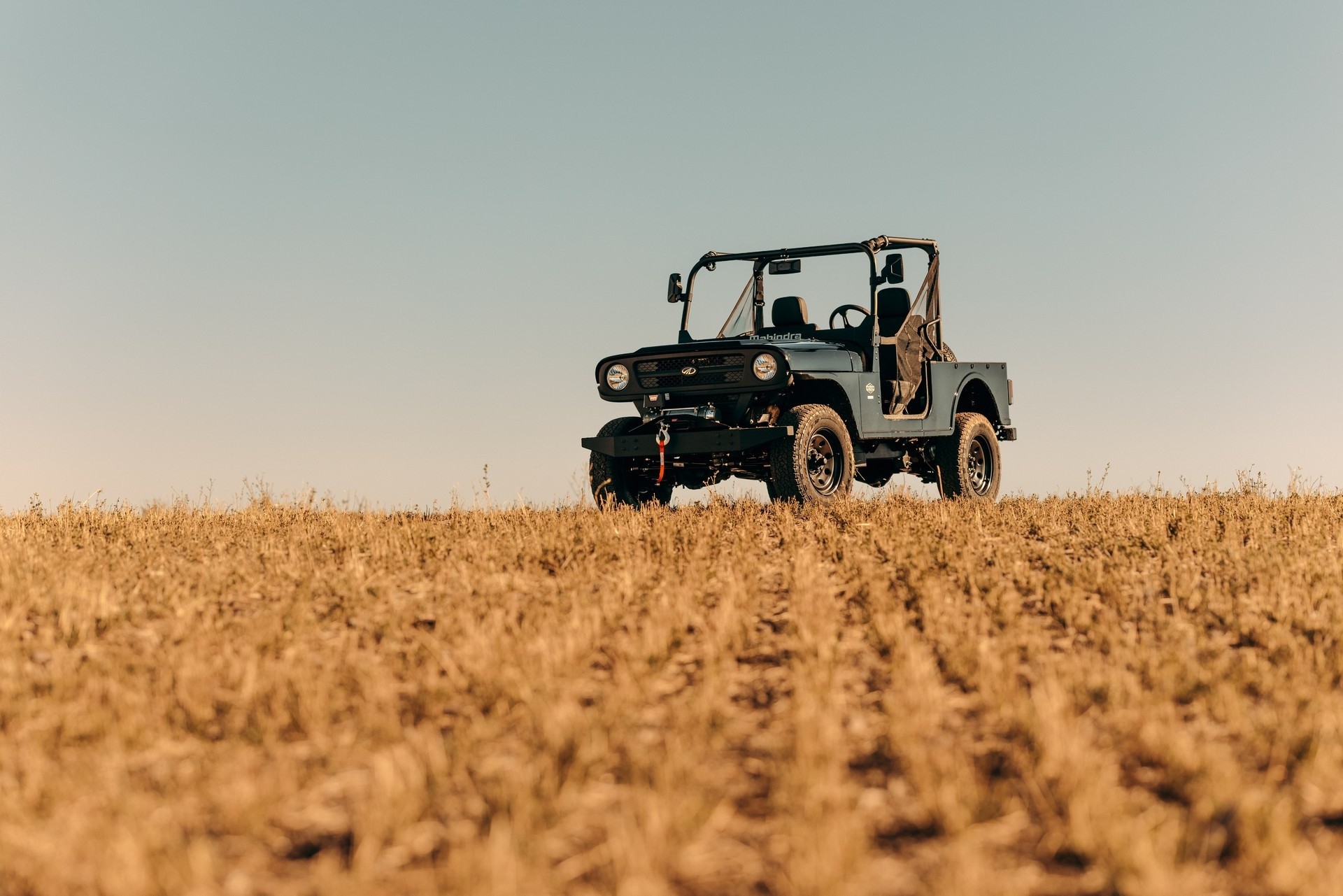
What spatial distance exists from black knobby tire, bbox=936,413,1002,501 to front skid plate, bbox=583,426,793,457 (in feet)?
11.0

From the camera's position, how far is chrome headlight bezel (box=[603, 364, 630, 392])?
11.4 meters

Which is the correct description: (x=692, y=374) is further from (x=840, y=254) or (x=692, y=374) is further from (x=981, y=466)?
(x=981, y=466)

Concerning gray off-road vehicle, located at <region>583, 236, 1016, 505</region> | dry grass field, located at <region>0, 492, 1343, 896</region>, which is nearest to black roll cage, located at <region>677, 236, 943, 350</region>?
gray off-road vehicle, located at <region>583, 236, 1016, 505</region>

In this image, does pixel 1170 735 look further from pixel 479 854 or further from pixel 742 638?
pixel 479 854

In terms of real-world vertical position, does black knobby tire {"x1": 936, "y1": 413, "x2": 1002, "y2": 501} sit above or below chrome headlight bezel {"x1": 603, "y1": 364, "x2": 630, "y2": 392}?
below

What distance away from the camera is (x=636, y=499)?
38.5 ft

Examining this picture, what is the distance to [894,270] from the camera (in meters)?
12.0

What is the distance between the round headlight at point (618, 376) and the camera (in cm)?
1137

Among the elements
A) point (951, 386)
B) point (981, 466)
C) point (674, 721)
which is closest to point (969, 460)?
point (981, 466)

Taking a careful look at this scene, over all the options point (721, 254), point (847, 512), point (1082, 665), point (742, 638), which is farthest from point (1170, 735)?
point (721, 254)

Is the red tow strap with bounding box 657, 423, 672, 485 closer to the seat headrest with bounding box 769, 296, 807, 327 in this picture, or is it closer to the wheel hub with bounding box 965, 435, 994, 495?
the seat headrest with bounding box 769, 296, 807, 327

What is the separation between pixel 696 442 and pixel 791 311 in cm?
241

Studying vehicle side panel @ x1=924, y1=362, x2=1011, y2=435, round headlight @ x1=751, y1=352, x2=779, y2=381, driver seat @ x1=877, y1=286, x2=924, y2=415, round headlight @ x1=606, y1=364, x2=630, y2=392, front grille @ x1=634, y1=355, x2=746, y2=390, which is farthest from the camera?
vehicle side panel @ x1=924, y1=362, x2=1011, y2=435

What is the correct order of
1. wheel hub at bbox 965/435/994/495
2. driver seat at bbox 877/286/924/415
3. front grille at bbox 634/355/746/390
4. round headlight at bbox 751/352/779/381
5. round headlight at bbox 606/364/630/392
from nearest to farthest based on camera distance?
round headlight at bbox 751/352/779/381 < front grille at bbox 634/355/746/390 < round headlight at bbox 606/364/630/392 < driver seat at bbox 877/286/924/415 < wheel hub at bbox 965/435/994/495
